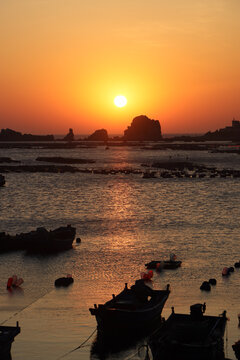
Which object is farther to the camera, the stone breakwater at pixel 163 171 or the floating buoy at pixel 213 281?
the stone breakwater at pixel 163 171

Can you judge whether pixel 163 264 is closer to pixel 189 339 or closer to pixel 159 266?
pixel 159 266

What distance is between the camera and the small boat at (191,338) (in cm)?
1986

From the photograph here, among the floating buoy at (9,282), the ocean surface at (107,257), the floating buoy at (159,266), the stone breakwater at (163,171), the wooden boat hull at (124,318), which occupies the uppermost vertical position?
the wooden boat hull at (124,318)

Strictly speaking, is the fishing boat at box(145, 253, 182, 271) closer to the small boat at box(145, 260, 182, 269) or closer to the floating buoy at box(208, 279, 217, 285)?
the small boat at box(145, 260, 182, 269)

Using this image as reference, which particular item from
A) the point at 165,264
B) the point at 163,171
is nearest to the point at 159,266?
the point at 165,264

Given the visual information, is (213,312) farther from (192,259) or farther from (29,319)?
(192,259)

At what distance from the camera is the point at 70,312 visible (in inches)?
1088

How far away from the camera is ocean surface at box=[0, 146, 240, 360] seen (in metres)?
25.5

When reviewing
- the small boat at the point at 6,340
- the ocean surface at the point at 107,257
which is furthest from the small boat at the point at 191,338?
the small boat at the point at 6,340

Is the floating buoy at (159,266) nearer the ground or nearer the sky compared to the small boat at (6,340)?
nearer the ground

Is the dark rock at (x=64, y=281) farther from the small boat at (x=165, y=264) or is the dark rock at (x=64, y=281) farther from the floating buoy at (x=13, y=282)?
the small boat at (x=165, y=264)

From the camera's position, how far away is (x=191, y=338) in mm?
21047

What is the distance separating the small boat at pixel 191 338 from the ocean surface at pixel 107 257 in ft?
6.31

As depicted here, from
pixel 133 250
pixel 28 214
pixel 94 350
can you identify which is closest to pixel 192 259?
pixel 133 250
